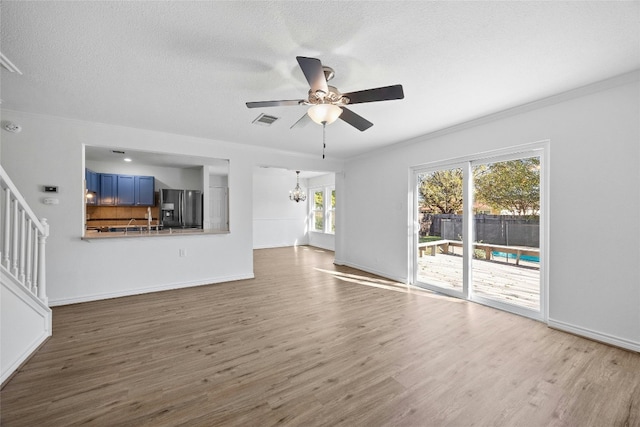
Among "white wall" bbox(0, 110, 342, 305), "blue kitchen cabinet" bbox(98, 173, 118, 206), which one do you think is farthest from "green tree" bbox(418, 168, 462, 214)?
"blue kitchen cabinet" bbox(98, 173, 118, 206)

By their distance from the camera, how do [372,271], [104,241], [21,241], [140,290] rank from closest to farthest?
[21,241] < [104,241] < [140,290] < [372,271]

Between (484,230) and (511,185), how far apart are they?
0.67 m

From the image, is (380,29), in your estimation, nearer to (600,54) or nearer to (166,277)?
(600,54)

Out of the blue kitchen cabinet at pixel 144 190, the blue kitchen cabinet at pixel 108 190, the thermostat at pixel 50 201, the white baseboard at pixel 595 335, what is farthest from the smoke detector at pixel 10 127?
the white baseboard at pixel 595 335

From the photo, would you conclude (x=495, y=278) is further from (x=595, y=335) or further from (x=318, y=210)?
(x=318, y=210)

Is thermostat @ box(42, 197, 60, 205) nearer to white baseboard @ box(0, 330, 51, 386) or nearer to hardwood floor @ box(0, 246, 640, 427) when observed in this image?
hardwood floor @ box(0, 246, 640, 427)

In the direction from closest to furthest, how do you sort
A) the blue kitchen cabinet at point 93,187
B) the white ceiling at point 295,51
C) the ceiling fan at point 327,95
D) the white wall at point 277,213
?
1. the white ceiling at point 295,51
2. the ceiling fan at point 327,95
3. the blue kitchen cabinet at point 93,187
4. the white wall at point 277,213

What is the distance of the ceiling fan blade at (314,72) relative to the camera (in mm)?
1670

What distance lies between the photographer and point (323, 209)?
29.5 feet

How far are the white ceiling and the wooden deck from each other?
6.65 ft

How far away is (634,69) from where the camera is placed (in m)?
2.30

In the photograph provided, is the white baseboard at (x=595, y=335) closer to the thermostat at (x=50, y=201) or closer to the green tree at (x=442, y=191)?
the green tree at (x=442, y=191)

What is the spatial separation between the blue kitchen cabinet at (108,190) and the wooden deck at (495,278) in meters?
7.12

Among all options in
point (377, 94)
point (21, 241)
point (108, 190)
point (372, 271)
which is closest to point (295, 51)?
point (377, 94)
